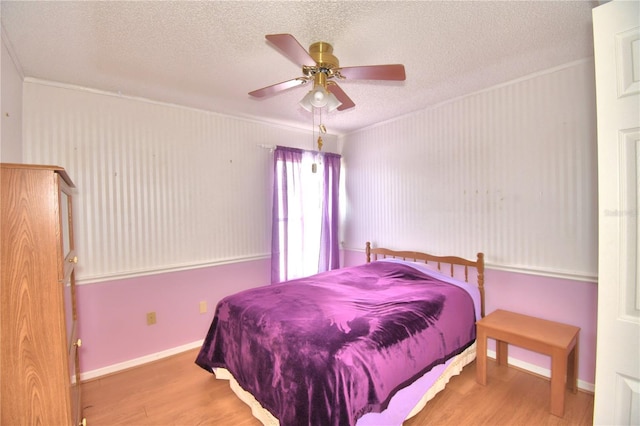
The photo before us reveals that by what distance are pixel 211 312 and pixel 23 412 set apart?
2.19 m

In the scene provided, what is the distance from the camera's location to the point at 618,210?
3.61 ft

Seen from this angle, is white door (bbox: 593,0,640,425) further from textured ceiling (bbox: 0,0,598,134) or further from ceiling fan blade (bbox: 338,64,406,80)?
ceiling fan blade (bbox: 338,64,406,80)

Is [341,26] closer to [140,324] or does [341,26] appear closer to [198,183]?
[198,183]

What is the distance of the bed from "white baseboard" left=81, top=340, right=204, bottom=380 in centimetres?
73

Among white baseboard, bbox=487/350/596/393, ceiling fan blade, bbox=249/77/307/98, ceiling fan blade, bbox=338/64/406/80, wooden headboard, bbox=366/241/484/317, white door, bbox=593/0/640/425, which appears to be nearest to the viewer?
white door, bbox=593/0/640/425

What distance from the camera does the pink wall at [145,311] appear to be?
261cm

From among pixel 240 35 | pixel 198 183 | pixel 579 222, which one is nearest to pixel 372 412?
pixel 579 222

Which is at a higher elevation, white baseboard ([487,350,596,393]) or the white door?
the white door

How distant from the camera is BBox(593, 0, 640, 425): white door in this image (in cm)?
107

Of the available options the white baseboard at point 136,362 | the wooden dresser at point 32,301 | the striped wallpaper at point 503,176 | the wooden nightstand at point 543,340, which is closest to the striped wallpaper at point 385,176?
the striped wallpaper at point 503,176


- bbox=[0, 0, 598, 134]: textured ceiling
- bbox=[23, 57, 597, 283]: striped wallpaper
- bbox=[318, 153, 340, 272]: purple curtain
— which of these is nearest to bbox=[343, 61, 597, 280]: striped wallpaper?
bbox=[23, 57, 597, 283]: striped wallpaper

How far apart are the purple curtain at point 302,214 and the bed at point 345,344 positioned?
96 centimetres

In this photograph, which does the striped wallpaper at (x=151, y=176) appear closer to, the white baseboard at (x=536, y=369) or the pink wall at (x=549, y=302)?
the pink wall at (x=549, y=302)

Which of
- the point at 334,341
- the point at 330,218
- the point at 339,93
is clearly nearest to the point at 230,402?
the point at 334,341
